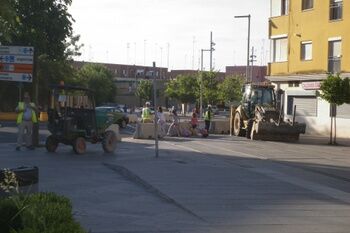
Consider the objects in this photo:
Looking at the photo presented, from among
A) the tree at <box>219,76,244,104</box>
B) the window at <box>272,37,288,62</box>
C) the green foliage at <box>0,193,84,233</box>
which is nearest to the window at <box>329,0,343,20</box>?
the window at <box>272,37,288,62</box>

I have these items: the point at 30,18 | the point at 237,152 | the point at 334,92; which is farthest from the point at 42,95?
the point at 237,152

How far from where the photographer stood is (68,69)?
59.2m

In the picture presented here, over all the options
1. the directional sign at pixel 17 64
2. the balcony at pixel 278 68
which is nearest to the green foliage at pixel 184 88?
the balcony at pixel 278 68

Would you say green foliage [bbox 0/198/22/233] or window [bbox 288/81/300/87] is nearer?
green foliage [bbox 0/198/22/233]

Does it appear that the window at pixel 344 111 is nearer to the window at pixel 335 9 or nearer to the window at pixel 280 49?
the window at pixel 335 9

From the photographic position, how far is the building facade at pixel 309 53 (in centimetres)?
4034

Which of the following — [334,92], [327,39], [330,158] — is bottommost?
[330,158]

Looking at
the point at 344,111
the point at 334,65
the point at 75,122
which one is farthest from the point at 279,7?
the point at 75,122

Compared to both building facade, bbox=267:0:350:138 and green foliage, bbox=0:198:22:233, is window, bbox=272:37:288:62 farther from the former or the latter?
green foliage, bbox=0:198:22:233

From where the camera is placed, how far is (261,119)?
3419 centimetres

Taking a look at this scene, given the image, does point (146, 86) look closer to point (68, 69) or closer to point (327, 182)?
point (68, 69)

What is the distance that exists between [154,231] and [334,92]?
85.9 feet

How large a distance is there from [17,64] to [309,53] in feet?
86.1

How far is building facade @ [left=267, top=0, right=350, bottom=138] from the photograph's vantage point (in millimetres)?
40344
